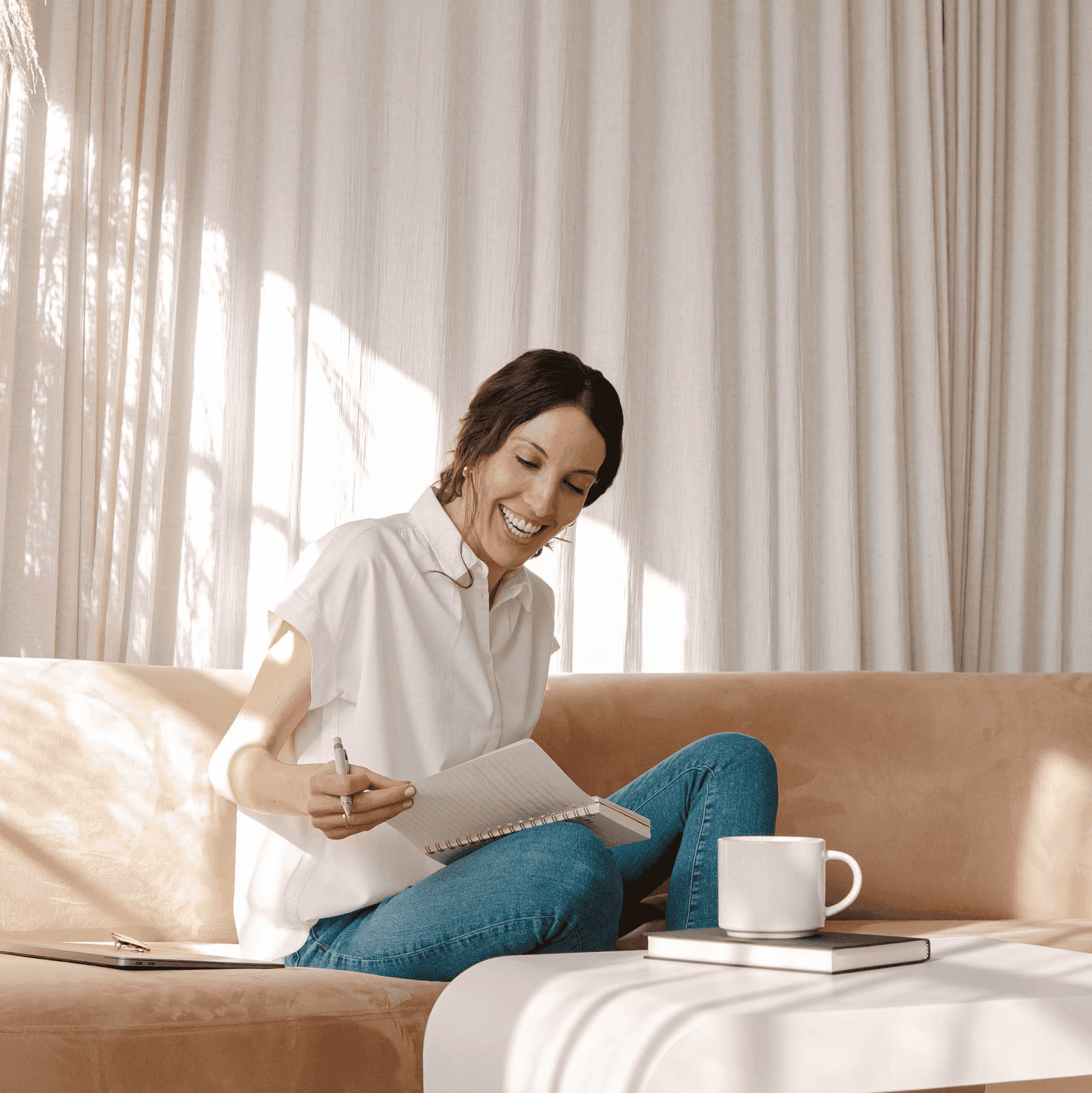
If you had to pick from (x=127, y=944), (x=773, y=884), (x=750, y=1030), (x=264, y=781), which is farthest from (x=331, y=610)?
(x=750, y=1030)

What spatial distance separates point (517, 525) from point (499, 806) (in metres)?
0.46

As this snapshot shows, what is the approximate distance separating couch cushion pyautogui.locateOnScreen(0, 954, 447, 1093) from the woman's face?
23.6 inches

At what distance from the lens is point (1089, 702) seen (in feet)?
Result: 6.69

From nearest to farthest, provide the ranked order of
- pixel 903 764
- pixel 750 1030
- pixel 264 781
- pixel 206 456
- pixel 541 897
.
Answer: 1. pixel 750 1030
2. pixel 541 897
3. pixel 264 781
4. pixel 903 764
5. pixel 206 456

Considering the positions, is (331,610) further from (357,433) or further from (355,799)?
(357,433)

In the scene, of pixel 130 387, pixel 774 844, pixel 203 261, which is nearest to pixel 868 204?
pixel 203 261

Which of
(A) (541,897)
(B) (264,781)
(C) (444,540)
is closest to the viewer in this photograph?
(A) (541,897)

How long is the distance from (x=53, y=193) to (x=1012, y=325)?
2111mm

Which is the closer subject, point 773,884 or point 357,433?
point 773,884

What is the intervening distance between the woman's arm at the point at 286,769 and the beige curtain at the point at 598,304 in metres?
0.97

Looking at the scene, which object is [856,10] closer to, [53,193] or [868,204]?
[868,204]

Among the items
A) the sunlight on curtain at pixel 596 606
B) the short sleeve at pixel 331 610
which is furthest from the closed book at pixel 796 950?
the sunlight on curtain at pixel 596 606

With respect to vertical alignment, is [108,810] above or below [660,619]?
below

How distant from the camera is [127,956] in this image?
1214mm
